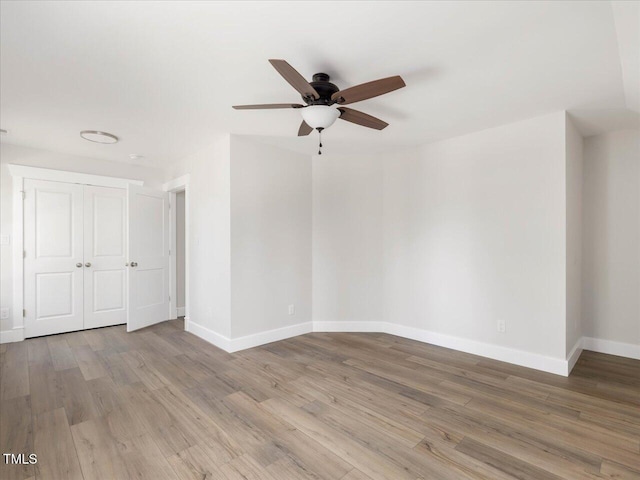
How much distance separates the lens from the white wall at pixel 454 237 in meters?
3.00

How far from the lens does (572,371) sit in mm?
2945

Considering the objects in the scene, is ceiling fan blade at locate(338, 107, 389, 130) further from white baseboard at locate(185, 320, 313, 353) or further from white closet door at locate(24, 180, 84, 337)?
white closet door at locate(24, 180, 84, 337)

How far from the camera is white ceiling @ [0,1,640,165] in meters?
1.66

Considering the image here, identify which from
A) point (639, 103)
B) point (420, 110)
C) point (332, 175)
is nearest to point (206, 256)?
point (332, 175)

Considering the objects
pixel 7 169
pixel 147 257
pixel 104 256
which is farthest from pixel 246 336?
pixel 7 169

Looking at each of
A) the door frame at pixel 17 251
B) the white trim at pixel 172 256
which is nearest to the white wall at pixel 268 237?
the white trim at pixel 172 256

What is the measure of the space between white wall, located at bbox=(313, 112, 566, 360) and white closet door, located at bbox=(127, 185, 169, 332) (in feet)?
7.97

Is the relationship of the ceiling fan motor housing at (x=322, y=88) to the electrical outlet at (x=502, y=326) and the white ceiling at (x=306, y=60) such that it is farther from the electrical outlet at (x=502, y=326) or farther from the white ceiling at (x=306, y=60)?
the electrical outlet at (x=502, y=326)

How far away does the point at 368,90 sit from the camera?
200 cm

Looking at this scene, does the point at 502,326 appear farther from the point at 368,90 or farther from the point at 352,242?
the point at 368,90

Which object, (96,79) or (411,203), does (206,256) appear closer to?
(96,79)

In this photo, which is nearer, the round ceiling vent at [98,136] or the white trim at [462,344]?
the white trim at [462,344]

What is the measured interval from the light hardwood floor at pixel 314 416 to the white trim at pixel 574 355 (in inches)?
3.8

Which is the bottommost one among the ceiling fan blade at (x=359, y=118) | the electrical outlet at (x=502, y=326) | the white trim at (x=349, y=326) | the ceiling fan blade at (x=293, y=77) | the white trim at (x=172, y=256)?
the white trim at (x=349, y=326)
